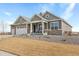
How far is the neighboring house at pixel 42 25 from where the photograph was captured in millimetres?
7125

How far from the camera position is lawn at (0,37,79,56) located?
253 inches

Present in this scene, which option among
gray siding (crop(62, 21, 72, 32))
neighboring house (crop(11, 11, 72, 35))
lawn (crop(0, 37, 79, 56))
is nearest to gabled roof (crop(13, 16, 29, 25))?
neighboring house (crop(11, 11, 72, 35))

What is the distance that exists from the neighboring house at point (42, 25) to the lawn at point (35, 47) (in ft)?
1.45

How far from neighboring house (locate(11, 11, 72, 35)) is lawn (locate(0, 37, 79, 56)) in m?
0.44

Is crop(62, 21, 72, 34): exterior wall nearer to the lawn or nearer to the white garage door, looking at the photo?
the lawn

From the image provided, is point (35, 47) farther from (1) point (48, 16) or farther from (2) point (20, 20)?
(1) point (48, 16)

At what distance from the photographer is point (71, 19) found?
6773 mm

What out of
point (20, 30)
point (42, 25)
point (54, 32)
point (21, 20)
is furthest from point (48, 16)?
point (20, 30)

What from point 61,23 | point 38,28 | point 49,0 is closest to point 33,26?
point 38,28

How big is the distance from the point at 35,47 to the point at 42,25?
3.62 feet

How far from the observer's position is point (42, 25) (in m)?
7.53

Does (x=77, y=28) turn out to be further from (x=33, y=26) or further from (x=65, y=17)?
(x=33, y=26)

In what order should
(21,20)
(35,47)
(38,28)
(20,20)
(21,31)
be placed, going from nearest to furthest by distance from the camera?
(35,47) → (20,20) → (21,20) → (21,31) → (38,28)

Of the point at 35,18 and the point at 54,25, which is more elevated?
the point at 35,18
